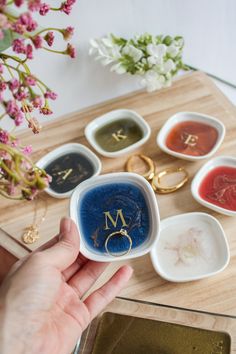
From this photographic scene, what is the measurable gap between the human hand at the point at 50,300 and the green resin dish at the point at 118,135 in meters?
0.41

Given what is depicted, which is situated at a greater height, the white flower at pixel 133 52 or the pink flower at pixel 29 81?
the pink flower at pixel 29 81

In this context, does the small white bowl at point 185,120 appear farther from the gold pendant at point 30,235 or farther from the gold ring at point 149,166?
the gold pendant at point 30,235

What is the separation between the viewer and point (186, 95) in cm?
148

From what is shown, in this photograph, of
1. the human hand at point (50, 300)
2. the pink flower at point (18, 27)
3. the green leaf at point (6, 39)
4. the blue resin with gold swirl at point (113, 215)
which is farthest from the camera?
the blue resin with gold swirl at point (113, 215)

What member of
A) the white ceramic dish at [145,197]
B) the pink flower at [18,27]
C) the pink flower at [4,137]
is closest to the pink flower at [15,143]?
the pink flower at [4,137]

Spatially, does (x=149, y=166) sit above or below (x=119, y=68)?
below

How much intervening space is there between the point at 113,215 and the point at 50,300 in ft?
0.90

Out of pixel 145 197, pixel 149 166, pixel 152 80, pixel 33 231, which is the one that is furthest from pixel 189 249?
pixel 152 80

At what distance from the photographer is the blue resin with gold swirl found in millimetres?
1093

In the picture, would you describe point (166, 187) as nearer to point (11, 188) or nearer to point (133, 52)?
point (133, 52)

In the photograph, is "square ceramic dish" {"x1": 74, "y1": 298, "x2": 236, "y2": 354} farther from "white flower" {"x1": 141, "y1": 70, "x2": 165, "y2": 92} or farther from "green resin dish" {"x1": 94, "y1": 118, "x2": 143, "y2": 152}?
"white flower" {"x1": 141, "y1": 70, "x2": 165, "y2": 92}

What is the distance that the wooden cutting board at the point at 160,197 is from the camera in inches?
Answer: 42.4

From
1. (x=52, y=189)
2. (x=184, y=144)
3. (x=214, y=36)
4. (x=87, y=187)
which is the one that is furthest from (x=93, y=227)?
(x=214, y=36)

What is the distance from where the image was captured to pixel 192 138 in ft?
4.43
